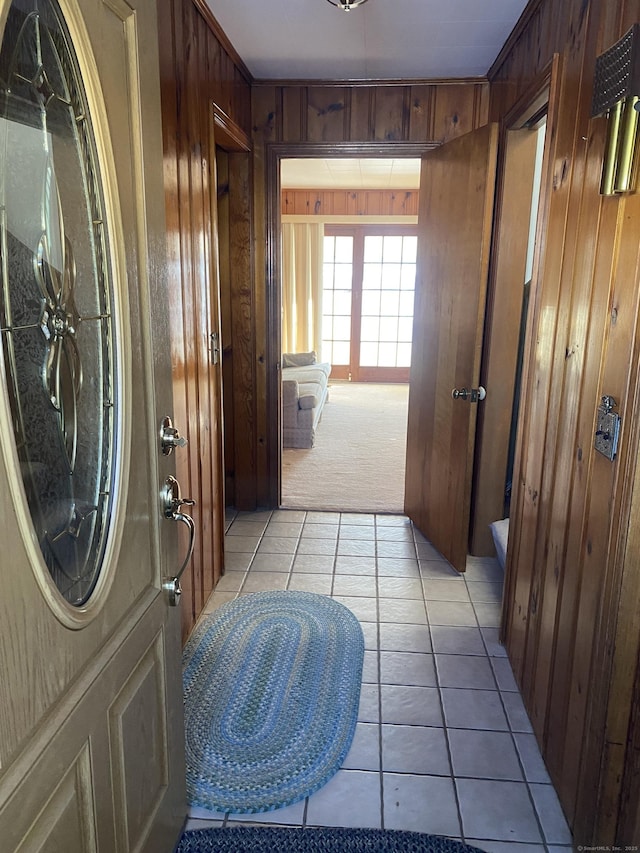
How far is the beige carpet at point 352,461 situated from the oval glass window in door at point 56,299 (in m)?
2.90

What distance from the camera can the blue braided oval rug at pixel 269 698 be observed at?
173cm

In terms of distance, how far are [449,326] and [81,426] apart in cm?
233

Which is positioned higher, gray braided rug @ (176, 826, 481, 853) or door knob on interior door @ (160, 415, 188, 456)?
door knob on interior door @ (160, 415, 188, 456)

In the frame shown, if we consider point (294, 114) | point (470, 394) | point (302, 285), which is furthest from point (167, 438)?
point (302, 285)

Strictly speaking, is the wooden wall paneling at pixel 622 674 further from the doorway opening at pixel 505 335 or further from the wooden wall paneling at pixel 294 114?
the wooden wall paneling at pixel 294 114

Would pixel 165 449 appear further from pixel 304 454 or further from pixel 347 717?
pixel 304 454

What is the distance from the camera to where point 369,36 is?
8.74 ft

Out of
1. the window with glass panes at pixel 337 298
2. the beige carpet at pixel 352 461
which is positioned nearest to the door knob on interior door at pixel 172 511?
the beige carpet at pixel 352 461

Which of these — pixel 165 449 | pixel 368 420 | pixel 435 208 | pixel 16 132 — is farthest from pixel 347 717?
pixel 368 420

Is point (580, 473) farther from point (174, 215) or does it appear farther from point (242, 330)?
point (242, 330)

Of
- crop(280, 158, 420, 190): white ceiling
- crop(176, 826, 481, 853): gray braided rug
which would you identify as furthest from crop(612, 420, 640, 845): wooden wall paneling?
crop(280, 158, 420, 190): white ceiling

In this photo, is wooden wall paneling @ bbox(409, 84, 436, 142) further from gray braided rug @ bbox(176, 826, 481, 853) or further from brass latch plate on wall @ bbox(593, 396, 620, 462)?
gray braided rug @ bbox(176, 826, 481, 853)

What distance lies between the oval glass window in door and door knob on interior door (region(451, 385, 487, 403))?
2.03m

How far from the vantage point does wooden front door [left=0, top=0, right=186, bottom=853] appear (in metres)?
0.79
